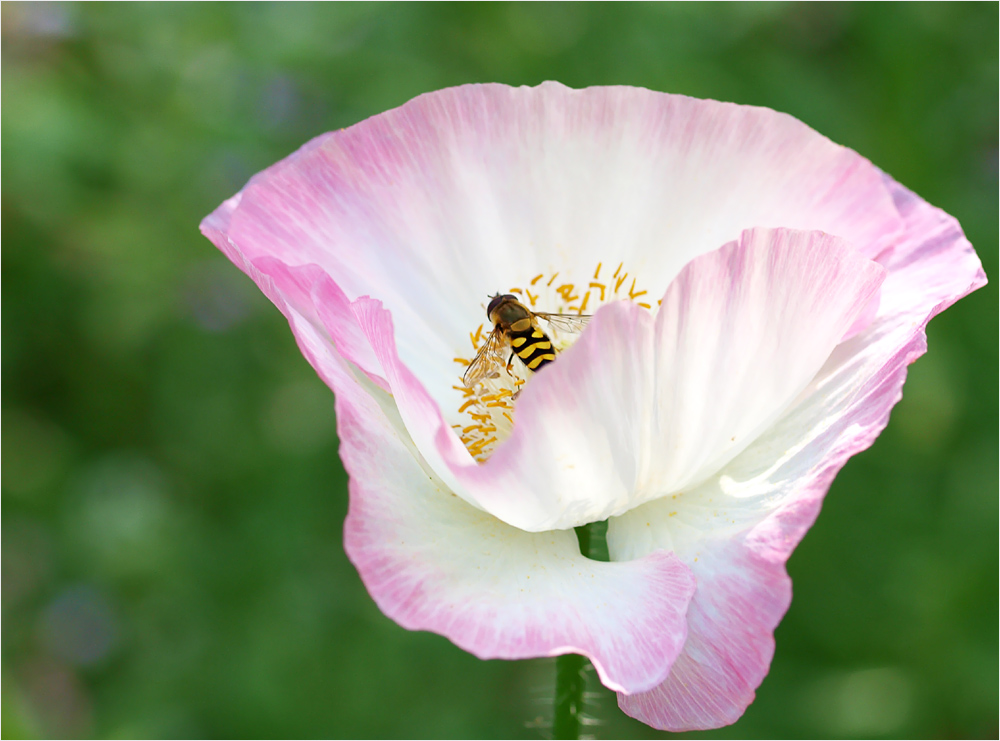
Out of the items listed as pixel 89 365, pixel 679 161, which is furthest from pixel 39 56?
pixel 679 161

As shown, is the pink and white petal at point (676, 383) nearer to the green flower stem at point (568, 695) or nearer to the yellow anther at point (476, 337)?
the green flower stem at point (568, 695)

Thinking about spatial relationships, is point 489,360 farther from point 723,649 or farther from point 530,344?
point 723,649

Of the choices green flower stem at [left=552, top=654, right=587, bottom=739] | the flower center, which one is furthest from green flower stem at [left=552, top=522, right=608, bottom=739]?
the flower center

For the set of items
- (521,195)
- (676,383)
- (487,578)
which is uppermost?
(521,195)

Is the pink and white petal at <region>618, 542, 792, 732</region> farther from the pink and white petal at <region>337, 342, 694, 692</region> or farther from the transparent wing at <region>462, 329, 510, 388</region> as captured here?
the transparent wing at <region>462, 329, 510, 388</region>

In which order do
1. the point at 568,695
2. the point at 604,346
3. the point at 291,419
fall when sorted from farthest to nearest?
the point at 291,419 < the point at 568,695 < the point at 604,346

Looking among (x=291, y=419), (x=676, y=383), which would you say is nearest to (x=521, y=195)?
(x=676, y=383)

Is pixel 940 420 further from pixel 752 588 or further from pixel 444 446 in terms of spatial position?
pixel 444 446
